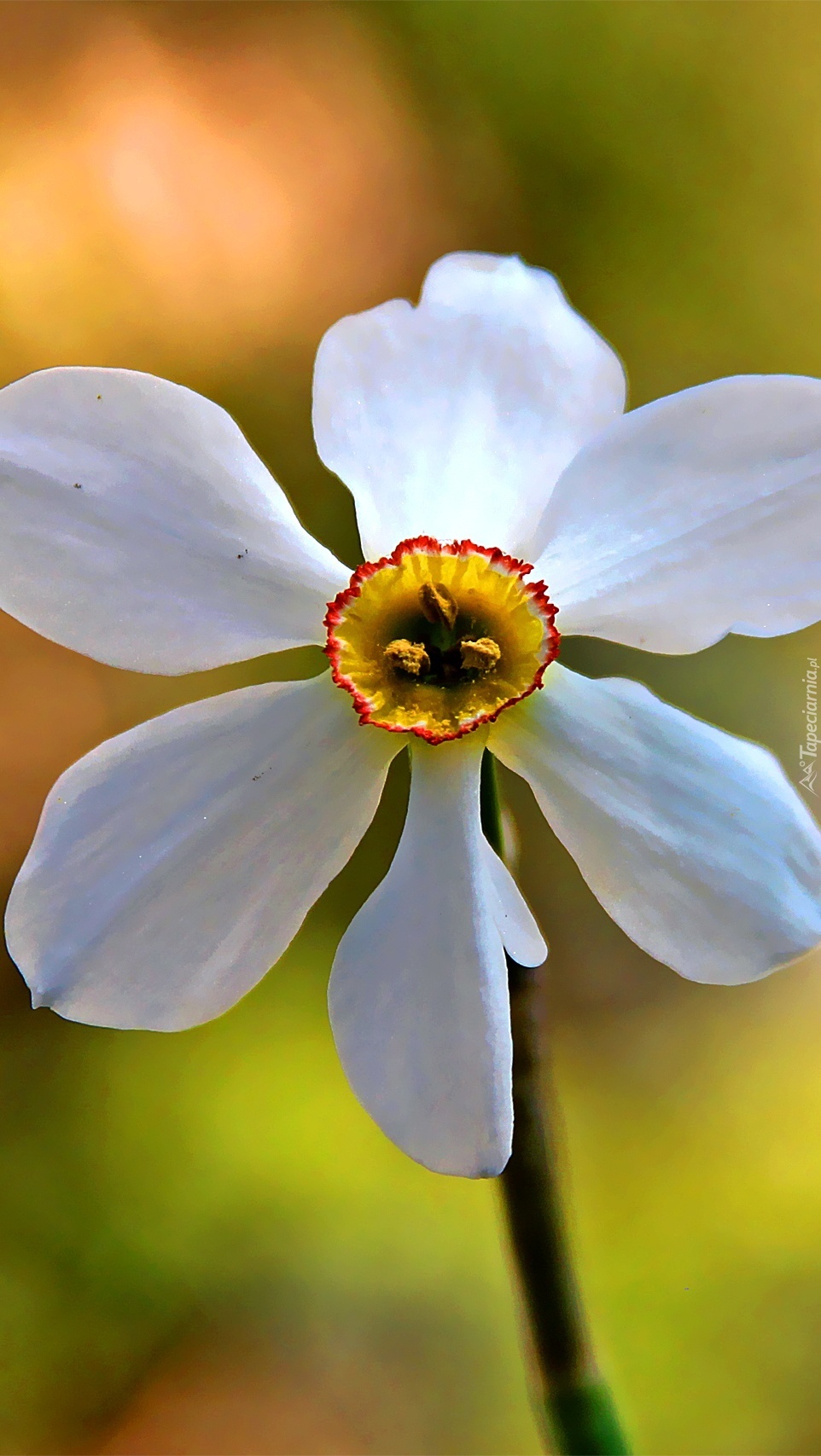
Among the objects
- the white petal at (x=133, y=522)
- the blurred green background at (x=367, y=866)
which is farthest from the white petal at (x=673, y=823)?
the blurred green background at (x=367, y=866)

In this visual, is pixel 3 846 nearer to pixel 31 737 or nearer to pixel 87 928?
pixel 31 737

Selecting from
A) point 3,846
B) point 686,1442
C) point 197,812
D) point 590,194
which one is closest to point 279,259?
point 590,194

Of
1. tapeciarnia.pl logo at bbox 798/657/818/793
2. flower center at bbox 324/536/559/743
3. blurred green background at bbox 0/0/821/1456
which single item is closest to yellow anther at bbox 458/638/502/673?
flower center at bbox 324/536/559/743

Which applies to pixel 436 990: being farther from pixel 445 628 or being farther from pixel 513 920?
pixel 445 628

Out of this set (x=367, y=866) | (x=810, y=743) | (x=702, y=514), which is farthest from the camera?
(x=367, y=866)

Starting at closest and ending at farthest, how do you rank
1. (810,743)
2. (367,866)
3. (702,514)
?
(702,514) → (810,743) → (367,866)

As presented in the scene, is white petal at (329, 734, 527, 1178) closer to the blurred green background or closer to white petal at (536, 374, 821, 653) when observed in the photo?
white petal at (536, 374, 821, 653)

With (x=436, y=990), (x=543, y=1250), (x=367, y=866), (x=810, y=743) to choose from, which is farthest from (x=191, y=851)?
(x=367, y=866)
